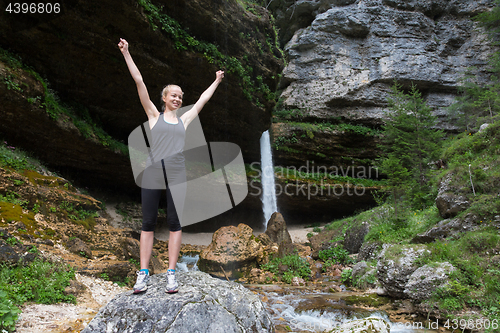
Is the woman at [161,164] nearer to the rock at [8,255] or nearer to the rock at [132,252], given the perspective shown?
the rock at [8,255]

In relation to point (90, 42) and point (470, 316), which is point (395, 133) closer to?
point (470, 316)

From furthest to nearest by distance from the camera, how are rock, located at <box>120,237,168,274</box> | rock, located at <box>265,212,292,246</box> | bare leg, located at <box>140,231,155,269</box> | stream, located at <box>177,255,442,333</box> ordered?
rock, located at <box>265,212,292,246</box>, rock, located at <box>120,237,168,274</box>, stream, located at <box>177,255,442,333</box>, bare leg, located at <box>140,231,155,269</box>

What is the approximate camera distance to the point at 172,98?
2.88 metres

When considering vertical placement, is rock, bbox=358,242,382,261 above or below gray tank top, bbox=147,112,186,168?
below

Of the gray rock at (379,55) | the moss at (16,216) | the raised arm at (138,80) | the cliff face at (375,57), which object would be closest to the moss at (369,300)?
the raised arm at (138,80)

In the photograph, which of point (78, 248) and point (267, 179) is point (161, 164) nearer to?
point (78, 248)

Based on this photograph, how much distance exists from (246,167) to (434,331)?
558 inches

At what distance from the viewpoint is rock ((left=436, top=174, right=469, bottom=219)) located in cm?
656

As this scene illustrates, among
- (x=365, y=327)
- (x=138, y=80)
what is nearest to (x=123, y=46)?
(x=138, y=80)

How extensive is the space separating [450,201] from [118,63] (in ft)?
40.4

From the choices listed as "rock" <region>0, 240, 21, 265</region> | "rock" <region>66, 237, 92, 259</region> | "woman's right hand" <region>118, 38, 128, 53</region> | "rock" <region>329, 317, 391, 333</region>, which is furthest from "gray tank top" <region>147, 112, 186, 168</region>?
"rock" <region>66, 237, 92, 259</region>

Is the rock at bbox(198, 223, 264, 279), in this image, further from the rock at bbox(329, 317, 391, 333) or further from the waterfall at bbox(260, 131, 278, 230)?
the waterfall at bbox(260, 131, 278, 230)

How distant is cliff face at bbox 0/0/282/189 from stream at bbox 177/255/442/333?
974 cm

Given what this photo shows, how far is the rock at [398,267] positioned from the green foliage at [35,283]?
20.7 feet
